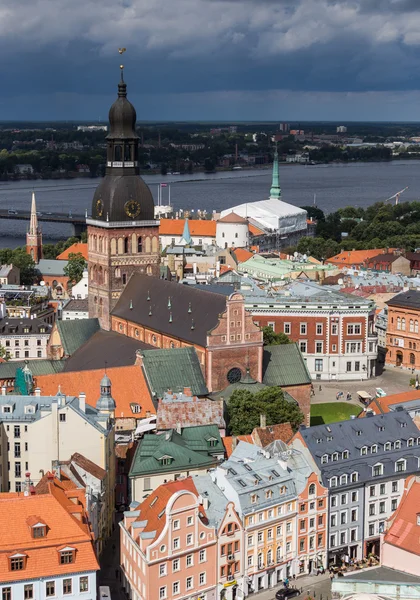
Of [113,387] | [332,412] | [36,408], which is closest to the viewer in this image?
[36,408]

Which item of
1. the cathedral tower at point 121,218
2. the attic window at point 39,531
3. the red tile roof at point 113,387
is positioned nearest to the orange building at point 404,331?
the cathedral tower at point 121,218

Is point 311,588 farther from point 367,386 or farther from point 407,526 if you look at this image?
point 367,386

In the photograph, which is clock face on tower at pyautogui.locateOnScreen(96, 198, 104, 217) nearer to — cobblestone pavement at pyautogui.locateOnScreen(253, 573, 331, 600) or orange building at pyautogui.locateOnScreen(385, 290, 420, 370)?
orange building at pyautogui.locateOnScreen(385, 290, 420, 370)

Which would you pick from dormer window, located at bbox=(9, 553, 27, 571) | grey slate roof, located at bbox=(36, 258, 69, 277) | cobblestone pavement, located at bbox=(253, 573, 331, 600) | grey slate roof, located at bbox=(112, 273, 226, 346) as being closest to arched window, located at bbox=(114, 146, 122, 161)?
grey slate roof, located at bbox=(112, 273, 226, 346)

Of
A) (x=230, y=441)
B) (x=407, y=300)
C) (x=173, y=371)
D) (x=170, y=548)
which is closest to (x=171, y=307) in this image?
(x=173, y=371)

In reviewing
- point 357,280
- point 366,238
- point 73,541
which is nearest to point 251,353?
point 73,541

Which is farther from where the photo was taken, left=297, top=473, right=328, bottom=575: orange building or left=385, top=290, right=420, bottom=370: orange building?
left=385, top=290, right=420, bottom=370: orange building

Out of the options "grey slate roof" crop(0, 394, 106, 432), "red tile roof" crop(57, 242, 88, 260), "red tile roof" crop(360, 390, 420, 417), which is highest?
"grey slate roof" crop(0, 394, 106, 432)

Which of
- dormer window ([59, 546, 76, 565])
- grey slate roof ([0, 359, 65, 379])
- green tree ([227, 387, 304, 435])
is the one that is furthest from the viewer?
grey slate roof ([0, 359, 65, 379])

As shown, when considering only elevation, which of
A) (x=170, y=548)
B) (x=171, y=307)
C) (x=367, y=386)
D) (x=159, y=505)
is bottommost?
(x=367, y=386)
